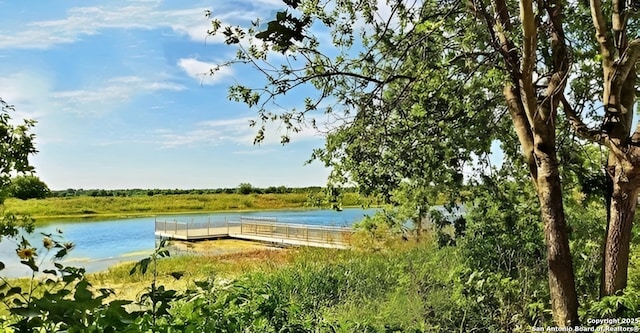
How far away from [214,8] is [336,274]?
2.61m

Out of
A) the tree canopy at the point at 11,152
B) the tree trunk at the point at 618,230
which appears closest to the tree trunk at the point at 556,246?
the tree trunk at the point at 618,230

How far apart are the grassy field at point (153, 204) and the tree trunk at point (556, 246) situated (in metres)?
1.52

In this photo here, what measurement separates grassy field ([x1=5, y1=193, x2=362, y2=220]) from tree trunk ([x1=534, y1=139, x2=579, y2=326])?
1516 millimetres

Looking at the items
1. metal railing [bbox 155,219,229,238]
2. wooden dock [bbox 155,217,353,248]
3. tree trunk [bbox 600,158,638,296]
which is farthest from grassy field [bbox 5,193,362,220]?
tree trunk [bbox 600,158,638,296]

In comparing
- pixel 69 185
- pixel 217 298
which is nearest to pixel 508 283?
pixel 217 298

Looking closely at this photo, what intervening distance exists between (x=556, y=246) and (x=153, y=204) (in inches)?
527

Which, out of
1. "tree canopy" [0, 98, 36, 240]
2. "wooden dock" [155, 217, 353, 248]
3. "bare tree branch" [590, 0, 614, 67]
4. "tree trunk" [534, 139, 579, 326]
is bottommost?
"wooden dock" [155, 217, 353, 248]

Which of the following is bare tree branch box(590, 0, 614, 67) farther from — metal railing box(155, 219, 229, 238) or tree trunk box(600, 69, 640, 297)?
metal railing box(155, 219, 229, 238)

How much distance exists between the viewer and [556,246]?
301cm

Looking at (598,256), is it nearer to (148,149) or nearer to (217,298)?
(217,298)

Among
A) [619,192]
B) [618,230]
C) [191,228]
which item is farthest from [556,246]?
[191,228]

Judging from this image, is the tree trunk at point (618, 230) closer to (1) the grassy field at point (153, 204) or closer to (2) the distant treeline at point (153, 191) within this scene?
(1) the grassy field at point (153, 204)

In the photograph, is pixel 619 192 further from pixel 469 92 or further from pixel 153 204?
pixel 153 204

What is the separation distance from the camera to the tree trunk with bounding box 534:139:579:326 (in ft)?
9.85
